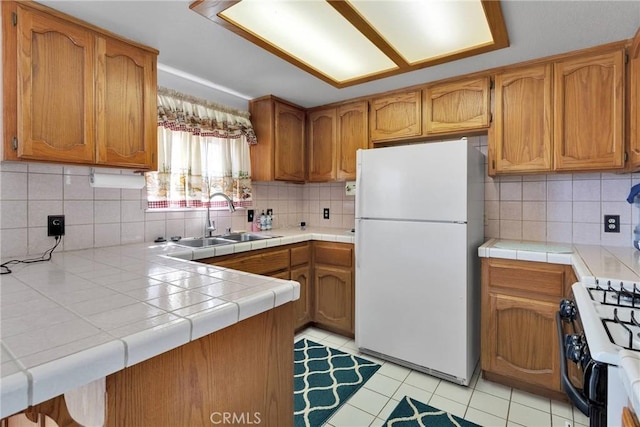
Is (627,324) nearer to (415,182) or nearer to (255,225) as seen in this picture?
(415,182)

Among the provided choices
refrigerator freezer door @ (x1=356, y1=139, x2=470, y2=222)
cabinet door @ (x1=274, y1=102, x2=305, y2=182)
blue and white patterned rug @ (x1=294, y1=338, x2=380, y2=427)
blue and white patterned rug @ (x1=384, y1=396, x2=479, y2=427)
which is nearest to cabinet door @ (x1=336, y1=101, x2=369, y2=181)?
cabinet door @ (x1=274, y1=102, x2=305, y2=182)

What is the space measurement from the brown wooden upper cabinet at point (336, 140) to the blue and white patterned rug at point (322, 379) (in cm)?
150

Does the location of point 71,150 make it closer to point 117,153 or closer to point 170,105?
point 117,153

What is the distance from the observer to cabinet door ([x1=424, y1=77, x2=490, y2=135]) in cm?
224

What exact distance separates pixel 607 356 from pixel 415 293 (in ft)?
4.61

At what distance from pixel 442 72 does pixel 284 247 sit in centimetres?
172

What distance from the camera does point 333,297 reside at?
2.69 m

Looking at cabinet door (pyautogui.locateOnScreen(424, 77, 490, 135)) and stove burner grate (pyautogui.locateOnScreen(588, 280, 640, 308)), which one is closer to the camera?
stove burner grate (pyautogui.locateOnScreen(588, 280, 640, 308))

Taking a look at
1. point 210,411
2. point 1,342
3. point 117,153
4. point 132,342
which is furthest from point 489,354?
point 117,153

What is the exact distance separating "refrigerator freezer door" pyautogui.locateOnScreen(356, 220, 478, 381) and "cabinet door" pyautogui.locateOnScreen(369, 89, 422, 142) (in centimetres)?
83

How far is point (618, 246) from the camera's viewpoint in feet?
6.75

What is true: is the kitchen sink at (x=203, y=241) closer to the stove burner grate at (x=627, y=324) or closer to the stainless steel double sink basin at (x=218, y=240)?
the stainless steel double sink basin at (x=218, y=240)

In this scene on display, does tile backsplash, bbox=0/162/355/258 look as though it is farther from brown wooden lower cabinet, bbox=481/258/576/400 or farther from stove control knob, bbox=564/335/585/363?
stove control knob, bbox=564/335/585/363

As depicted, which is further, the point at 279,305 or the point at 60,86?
the point at 60,86
